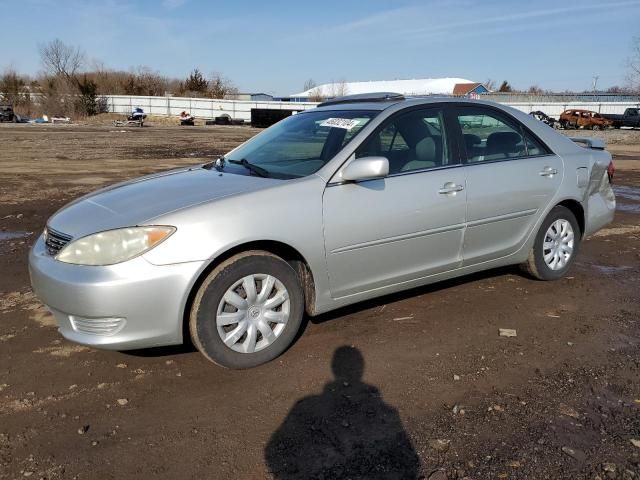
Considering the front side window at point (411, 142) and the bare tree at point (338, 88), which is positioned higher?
the bare tree at point (338, 88)

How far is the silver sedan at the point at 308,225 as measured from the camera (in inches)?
124

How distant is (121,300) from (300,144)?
1.92 m

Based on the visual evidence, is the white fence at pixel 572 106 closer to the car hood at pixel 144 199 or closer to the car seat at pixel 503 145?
the car seat at pixel 503 145

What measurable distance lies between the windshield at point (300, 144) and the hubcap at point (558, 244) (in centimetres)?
211

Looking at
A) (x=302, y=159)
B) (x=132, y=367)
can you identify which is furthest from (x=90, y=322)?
(x=302, y=159)

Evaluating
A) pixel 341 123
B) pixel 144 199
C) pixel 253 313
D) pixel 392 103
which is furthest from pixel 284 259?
pixel 392 103

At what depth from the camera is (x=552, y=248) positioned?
16.7ft

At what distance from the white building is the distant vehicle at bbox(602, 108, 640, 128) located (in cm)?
4230

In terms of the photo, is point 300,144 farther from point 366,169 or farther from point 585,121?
point 585,121

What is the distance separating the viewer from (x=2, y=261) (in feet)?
18.7

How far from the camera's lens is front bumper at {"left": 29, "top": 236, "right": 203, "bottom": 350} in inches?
120

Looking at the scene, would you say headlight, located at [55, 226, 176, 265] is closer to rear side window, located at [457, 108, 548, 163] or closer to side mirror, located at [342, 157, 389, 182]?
side mirror, located at [342, 157, 389, 182]

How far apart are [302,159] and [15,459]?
2.54 metres

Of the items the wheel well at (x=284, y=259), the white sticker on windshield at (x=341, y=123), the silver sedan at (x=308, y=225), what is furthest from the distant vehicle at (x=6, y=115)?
the wheel well at (x=284, y=259)
